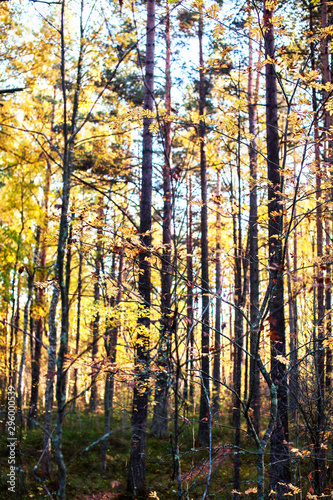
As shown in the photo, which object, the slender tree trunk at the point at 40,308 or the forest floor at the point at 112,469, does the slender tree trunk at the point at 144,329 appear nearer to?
the forest floor at the point at 112,469

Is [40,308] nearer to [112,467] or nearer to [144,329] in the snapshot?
[144,329]

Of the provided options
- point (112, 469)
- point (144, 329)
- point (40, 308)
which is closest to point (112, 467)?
point (112, 469)

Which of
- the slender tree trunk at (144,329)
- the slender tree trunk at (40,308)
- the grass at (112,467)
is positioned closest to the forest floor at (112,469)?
the grass at (112,467)

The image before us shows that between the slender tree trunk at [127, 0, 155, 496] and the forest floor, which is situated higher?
the slender tree trunk at [127, 0, 155, 496]

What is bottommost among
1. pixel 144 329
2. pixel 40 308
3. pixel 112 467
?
pixel 112 467

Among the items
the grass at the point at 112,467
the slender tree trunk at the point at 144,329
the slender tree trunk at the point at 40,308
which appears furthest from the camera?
the slender tree trunk at the point at 40,308

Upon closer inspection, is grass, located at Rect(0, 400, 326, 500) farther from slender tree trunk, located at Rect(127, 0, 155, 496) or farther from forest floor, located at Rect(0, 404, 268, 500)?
slender tree trunk, located at Rect(127, 0, 155, 496)

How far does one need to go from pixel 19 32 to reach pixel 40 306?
5.93 m

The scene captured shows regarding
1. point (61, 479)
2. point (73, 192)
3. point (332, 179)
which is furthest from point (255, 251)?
point (61, 479)

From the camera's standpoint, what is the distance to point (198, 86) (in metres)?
12.1

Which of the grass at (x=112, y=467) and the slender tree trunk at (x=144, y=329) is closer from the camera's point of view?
the slender tree trunk at (x=144, y=329)

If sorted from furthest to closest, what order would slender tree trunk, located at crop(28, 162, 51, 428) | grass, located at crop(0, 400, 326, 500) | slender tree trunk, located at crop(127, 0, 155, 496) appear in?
slender tree trunk, located at crop(28, 162, 51, 428) → grass, located at crop(0, 400, 326, 500) → slender tree trunk, located at crop(127, 0, 155, 496)

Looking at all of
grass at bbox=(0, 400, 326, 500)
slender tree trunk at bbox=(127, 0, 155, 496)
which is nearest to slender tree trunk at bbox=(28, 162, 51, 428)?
grass at bbox=(0, 400, 326, 500)

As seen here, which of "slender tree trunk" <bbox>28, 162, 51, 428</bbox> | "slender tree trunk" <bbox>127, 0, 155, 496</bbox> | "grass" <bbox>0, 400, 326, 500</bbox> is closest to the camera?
"slender tree trunk" <bbox>127, 0, 155, 496</bbox>
